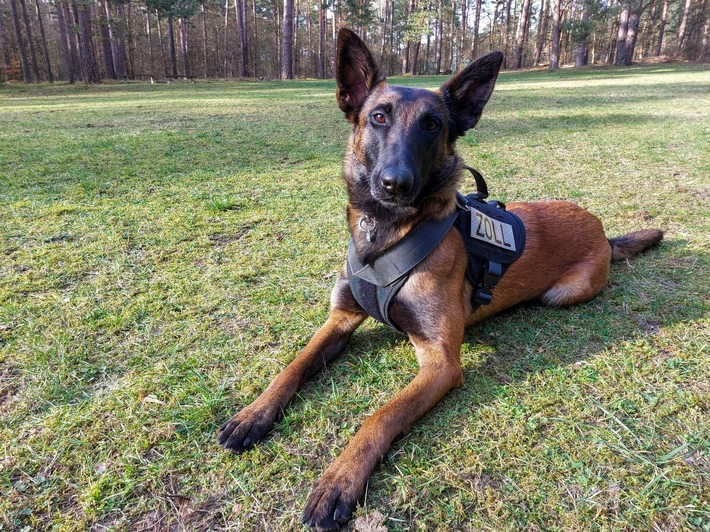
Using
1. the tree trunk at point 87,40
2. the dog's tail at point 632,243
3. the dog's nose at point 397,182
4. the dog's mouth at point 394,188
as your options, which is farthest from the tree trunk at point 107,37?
the dog's tail at point 632,243

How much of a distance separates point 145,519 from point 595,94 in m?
19.2

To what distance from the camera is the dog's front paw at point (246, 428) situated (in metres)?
2.07

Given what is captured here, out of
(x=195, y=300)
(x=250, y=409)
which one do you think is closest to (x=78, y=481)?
(x=250, y=409)

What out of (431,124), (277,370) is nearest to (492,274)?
(431,124)

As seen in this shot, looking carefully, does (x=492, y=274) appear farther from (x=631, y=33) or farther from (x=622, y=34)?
(x=622, y=34)

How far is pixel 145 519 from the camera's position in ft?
5.75

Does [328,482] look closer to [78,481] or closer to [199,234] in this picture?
[78,481]

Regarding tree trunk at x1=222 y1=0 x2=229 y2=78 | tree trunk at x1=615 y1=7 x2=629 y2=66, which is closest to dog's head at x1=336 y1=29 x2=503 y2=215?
tree trunk at x1=615 y1=7 x2=629 y2=66

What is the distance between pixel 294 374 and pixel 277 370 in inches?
10.8

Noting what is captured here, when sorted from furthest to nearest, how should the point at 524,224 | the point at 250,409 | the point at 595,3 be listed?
1. the point at 595,3
2. the point at 524,224
3. the point at 250,409

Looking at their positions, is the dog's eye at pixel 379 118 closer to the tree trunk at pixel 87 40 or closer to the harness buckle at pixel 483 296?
the harness buckle at pixel 483 296

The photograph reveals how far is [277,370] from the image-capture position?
265 cm

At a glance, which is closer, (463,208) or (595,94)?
(463,208)

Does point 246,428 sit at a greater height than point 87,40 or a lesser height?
lesser
